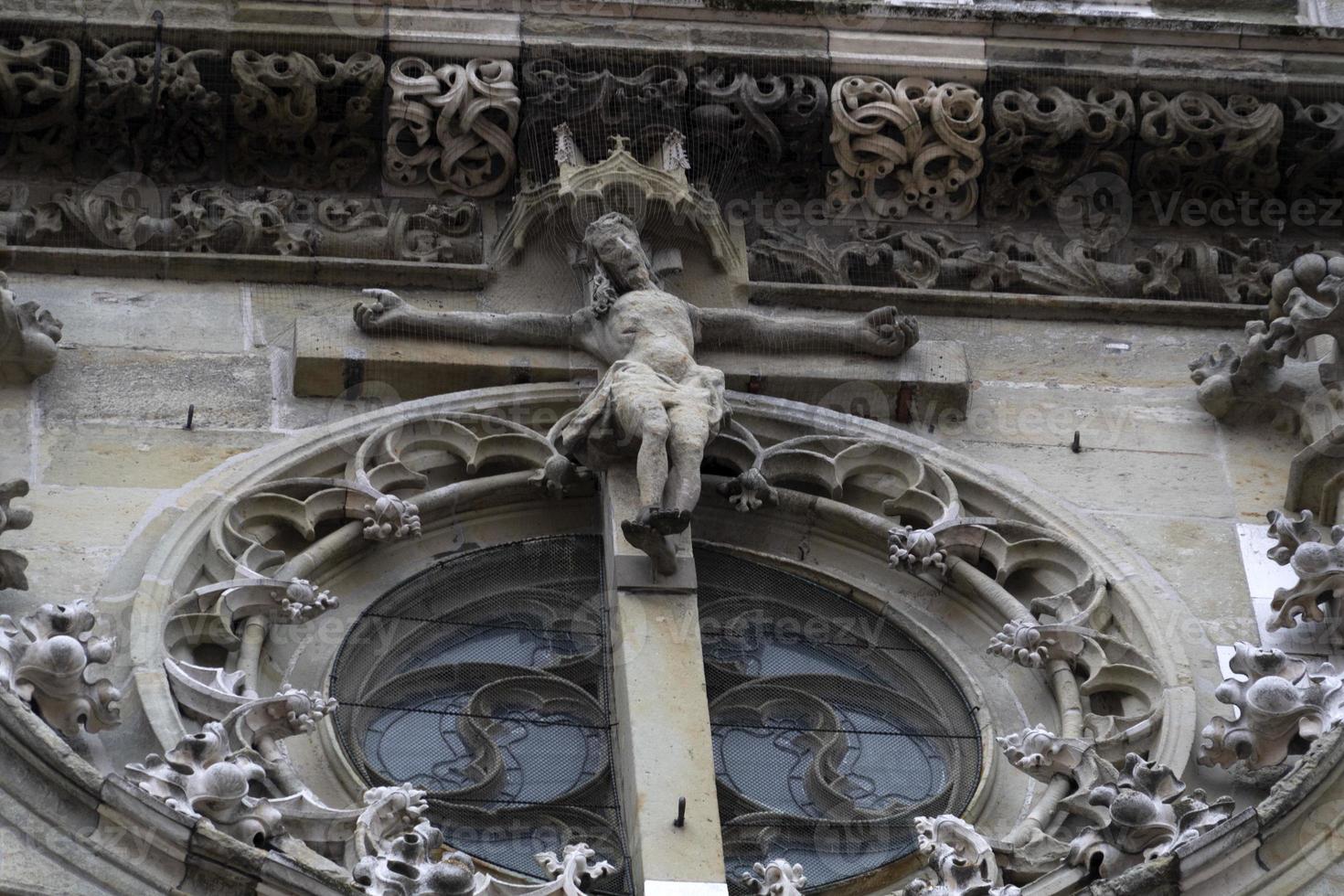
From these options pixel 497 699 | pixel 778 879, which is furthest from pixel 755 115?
pixel 778 879

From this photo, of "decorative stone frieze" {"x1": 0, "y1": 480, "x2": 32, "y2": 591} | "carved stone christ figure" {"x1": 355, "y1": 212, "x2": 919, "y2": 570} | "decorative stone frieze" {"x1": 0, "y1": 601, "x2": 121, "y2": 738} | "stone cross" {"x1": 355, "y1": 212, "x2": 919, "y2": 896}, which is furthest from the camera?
"carved stone christ figure" {"x1": 355, "y1": 212, "x2": 919, "y2": 570}

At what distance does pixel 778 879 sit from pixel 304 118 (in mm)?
4729

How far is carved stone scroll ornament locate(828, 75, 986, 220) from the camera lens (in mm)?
14727

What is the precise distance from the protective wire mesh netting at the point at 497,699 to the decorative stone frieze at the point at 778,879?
1.54 feet

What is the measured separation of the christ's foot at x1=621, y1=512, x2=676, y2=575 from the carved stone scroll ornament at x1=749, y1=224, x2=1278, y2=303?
2.44 m

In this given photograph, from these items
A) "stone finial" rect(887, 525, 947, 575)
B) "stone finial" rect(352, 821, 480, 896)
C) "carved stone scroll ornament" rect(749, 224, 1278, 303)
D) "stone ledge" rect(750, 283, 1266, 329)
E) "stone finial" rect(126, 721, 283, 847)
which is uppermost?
"carved stone scroll ornament" rect(749, 224, 1278, 303)

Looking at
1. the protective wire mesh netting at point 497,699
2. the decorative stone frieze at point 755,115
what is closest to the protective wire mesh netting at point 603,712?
the protective wire mesh netting at point 497,699

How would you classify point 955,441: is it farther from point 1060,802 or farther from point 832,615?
point 1060,802

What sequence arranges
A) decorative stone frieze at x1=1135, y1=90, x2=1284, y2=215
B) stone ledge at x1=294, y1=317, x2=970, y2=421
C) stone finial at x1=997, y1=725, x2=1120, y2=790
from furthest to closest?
1. decorative stone frieze at x1=1135, y1=90, x2=1284, y2=215
2. stone ledge at x1=294, y1=317, x2=970, y2=421
3. stone finial at x1=997, y1=725, x2=1120, y2=790

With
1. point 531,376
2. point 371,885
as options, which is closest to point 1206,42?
point 531,376

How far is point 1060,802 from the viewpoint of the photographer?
1144cm

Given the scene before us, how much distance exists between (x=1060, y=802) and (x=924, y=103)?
4.16 metres

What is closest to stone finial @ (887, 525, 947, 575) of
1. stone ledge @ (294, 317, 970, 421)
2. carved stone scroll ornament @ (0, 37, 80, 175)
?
stone ledge @ (294, 317, 970, 421)

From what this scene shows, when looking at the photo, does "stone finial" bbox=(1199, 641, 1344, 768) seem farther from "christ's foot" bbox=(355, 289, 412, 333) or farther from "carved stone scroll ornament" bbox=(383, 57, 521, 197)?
"carved stone scroll ornament" bbox=(383, 57, 521, 197)
